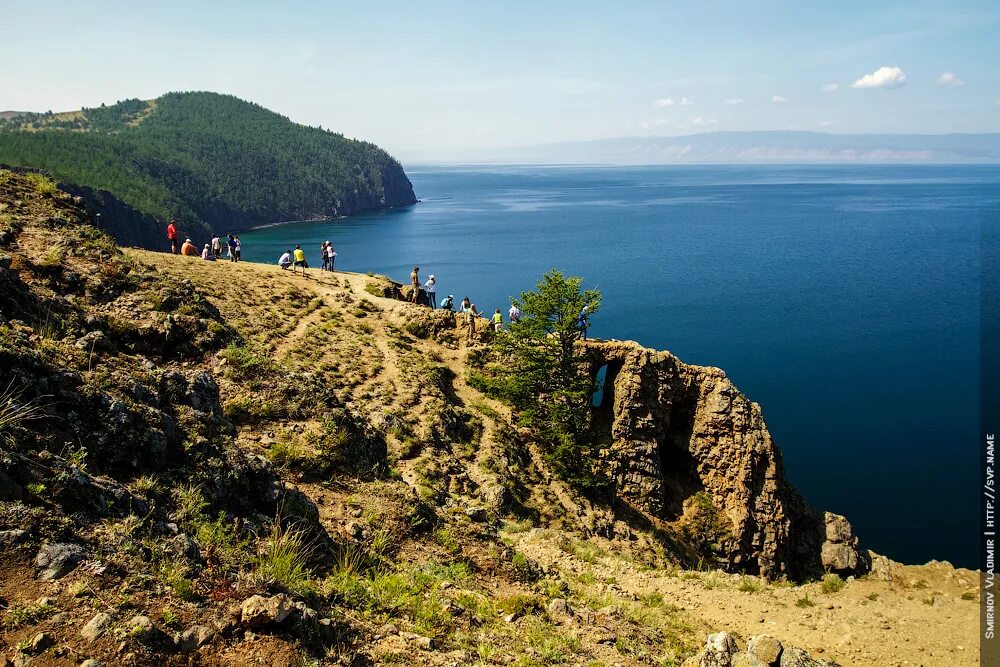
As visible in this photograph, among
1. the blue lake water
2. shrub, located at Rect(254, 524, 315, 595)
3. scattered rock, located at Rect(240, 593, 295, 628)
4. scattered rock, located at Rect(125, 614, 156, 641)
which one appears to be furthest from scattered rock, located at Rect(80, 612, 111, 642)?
the blue lake water

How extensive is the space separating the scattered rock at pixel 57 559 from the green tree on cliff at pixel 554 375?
21.2 m

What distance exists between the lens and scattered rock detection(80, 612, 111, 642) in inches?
250

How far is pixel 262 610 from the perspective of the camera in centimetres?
753

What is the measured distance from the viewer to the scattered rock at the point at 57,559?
6824 mm

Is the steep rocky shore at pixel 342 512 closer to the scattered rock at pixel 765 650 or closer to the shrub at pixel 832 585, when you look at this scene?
the scattered rock at pixel 765 650

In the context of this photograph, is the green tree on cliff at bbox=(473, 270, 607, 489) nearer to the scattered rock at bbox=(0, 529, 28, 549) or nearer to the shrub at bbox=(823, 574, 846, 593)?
the shrub at bbox=(823, 574, 846, 593)

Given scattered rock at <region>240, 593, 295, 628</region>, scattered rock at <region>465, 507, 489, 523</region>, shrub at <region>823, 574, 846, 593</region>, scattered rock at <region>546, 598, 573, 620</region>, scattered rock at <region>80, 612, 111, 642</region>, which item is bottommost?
shrub at <region>823, 574, 846, 593</region>

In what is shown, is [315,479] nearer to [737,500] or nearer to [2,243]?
[2,243]

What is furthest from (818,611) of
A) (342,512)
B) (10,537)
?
(10,537)

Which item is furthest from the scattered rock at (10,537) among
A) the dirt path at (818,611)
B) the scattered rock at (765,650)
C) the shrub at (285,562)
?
the dirt path at (818,611)

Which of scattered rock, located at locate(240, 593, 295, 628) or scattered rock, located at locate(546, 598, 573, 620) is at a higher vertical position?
scattered rock, located at locate(240, 593, 295, 628)

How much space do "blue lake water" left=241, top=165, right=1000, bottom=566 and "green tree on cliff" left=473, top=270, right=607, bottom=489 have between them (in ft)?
67.9

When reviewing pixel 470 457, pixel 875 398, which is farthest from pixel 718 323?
pixel 470 457

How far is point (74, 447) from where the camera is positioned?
8633 mm
